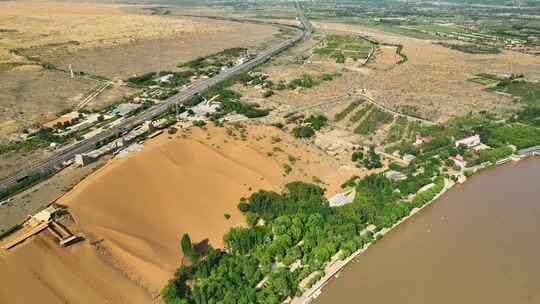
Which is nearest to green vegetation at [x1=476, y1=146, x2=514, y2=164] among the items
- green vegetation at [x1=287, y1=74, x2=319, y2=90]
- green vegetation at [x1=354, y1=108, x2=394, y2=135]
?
green vegetation at [x1=354, y1=108, x2=394, y2=135]

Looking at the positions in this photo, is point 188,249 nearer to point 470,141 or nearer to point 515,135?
point 470,141

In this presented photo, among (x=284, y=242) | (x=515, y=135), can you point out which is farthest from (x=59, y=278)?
(x=515, y=135)

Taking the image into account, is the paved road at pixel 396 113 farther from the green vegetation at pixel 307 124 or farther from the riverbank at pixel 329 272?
the riverbank at pixel 329 272

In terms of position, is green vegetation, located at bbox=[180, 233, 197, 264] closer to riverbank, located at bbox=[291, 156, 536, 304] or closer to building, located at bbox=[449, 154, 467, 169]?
riverbank, located at bbox=[291, 156, 536, 304]

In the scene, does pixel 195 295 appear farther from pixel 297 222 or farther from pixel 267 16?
pixel 267 16

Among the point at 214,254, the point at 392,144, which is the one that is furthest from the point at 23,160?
the point at 392,144
